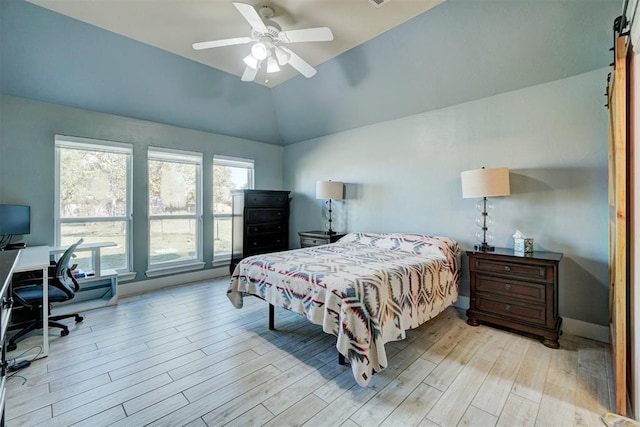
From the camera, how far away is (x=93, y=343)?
2.48 m

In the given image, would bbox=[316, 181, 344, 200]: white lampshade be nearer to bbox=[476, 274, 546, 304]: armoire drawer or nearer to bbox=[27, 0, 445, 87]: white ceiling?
bbox=[27, 0, 445, 87]: white ceiling

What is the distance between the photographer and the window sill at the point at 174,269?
13.4ft

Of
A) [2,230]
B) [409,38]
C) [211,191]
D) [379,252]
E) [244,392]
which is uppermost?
[409,38]

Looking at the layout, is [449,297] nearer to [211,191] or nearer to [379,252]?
[379,252]

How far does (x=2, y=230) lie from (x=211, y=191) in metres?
2.41

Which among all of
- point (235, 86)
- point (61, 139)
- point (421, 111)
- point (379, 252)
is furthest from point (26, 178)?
point (421, 111)

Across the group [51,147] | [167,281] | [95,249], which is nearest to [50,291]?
[95,249]

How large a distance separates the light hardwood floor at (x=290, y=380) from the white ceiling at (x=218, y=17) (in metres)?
3.09

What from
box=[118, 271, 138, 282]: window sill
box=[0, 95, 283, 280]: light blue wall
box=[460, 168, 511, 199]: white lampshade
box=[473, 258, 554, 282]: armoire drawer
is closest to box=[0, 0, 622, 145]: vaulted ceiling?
box=[0, 95, 283, 280]: light blue wall

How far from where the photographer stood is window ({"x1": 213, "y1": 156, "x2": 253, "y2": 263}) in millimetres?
4824

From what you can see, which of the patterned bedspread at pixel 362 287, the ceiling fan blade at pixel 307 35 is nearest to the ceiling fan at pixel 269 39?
the ceiling fan blade at pixel 307 35

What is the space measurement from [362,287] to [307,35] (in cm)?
212

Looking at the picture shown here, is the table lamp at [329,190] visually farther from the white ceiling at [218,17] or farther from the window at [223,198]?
the white ceiling at [218,17]

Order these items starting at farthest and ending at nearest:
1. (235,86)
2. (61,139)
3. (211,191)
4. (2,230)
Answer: (211,191), (235,86), (61,139), (2,230)
